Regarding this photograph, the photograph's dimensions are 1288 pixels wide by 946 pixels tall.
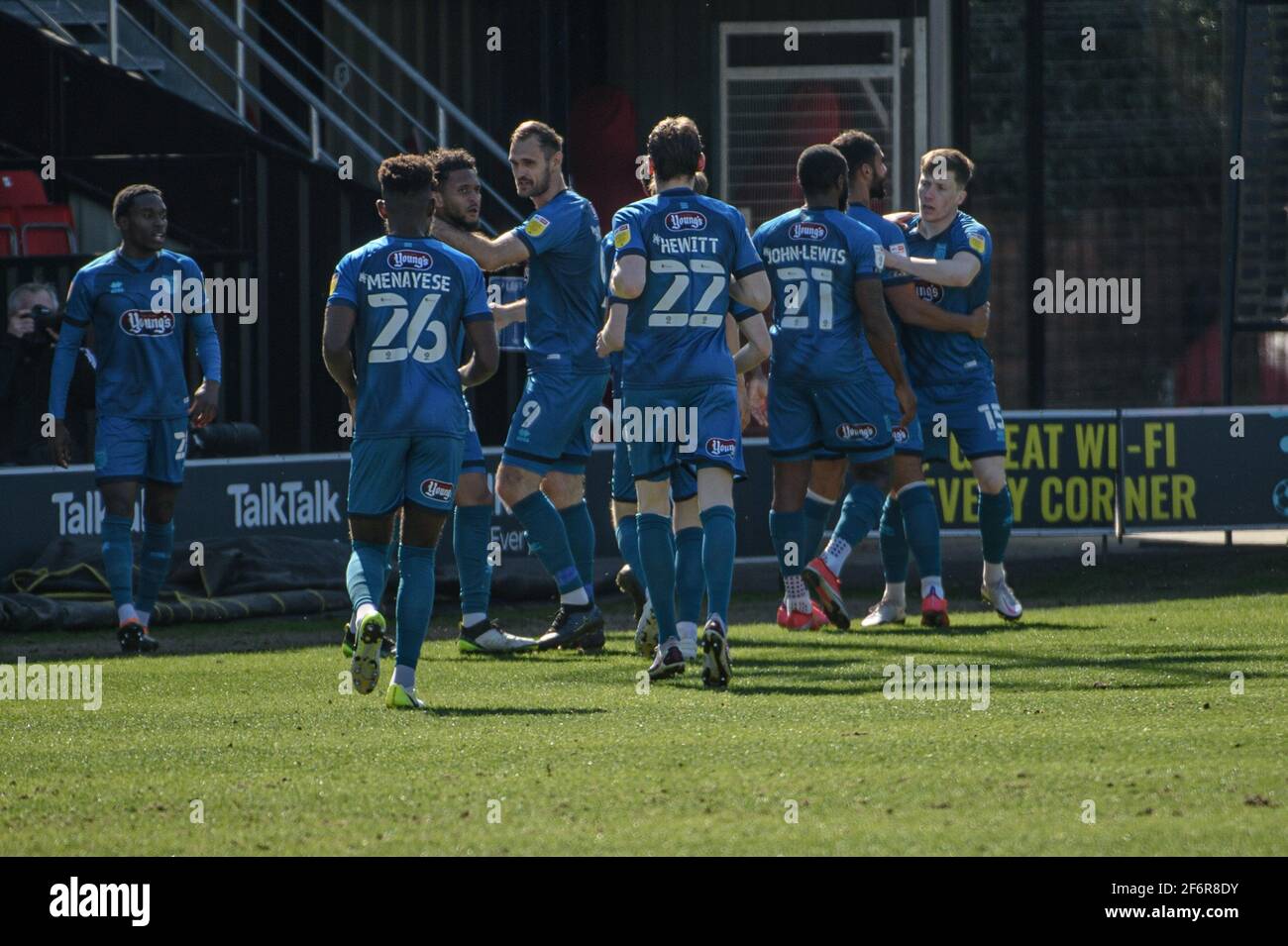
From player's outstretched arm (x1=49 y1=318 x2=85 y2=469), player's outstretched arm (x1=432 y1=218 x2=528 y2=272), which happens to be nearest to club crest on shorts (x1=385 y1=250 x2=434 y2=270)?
player's outstretched arm (x1=432 y1=218 x2=528 y2=272)

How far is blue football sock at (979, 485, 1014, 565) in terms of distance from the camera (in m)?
11.3

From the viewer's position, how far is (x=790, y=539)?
34.9ft

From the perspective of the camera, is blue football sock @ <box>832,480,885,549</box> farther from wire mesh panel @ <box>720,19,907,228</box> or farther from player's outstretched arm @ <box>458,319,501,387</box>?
wire mesh panel @ <box>720,19,907,228</box>

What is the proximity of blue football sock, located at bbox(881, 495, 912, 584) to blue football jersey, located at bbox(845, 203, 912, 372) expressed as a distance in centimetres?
87

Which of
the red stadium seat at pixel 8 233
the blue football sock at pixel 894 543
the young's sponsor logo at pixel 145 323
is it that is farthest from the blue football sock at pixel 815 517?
the red stadium seat at pixel 8 233

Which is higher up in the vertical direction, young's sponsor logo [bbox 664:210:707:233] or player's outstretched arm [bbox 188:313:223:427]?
young's sponsor logo [bbox 664:210:707:233]

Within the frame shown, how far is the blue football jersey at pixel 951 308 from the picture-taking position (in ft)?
→ 36.4

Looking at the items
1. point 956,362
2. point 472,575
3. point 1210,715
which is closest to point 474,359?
point 472,575

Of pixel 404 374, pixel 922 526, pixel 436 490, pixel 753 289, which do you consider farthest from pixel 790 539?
pixel 404 374

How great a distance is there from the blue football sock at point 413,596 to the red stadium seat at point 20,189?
9.32 metres

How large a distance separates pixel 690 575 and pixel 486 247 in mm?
1707

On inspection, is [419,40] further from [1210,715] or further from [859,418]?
[1210,715]

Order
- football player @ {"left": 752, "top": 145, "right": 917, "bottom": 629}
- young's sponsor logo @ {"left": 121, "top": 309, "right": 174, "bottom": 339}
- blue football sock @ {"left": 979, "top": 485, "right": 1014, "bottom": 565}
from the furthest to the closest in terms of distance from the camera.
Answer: blue football sock @ {"left": 979, "top": 485, "right": 1014, "bottom": 565} < young's sponsor logo @ {"left": 121, "top": 309, "right": 174, "bottom": 339} < football player @ {"left": 752, "top": 145, "right": 917, "bottom": 629}
